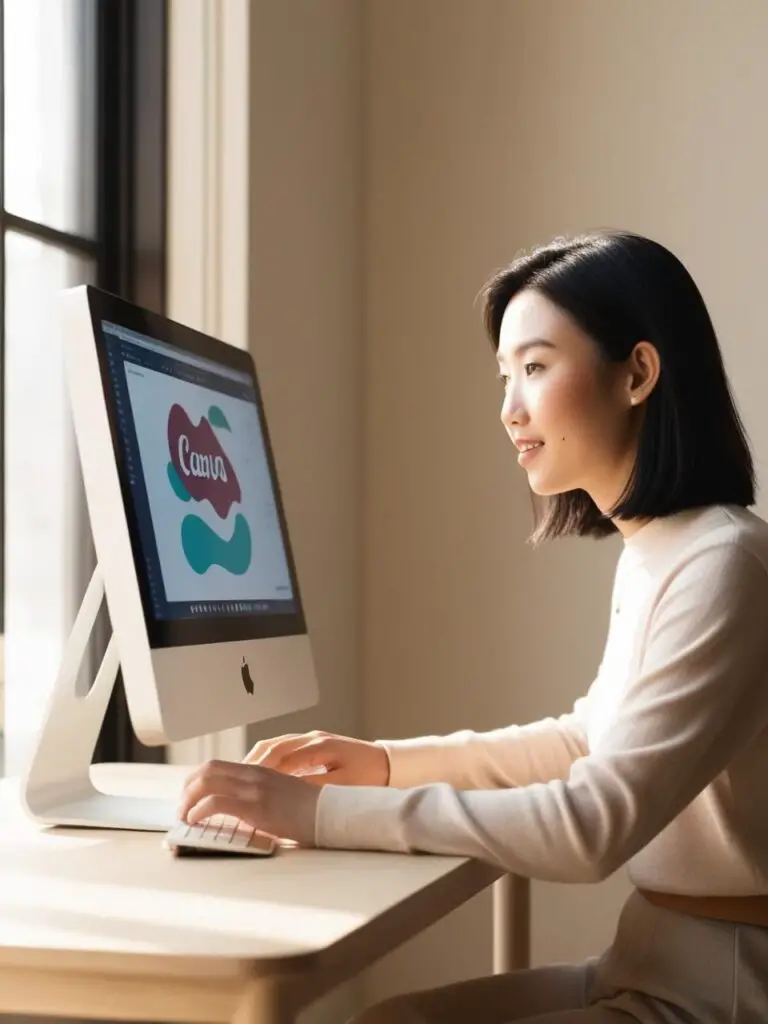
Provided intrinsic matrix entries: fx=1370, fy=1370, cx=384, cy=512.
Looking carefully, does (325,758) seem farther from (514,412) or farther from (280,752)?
(514,412)

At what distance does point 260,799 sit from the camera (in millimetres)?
1059

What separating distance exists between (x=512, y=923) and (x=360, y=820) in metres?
0.55

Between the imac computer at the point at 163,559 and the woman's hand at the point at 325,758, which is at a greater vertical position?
the imac computer at the point at 163,559

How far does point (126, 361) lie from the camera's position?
1.21 metres

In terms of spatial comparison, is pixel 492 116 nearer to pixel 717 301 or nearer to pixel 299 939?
pixel 717 301

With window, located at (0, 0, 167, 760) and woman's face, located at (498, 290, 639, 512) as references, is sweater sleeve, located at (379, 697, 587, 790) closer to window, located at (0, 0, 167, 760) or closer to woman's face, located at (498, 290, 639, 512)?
woman's face, located at (498, 290, 639, 512)

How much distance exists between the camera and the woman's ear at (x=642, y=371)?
125 centimetres

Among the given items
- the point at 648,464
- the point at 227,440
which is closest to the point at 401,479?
the point at 227,440

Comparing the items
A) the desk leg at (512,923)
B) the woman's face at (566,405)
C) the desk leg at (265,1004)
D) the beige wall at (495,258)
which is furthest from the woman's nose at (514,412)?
the beige wall at (495,258)

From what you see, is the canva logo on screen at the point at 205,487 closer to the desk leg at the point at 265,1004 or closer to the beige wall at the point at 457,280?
the desk leg at the point at 265,1004

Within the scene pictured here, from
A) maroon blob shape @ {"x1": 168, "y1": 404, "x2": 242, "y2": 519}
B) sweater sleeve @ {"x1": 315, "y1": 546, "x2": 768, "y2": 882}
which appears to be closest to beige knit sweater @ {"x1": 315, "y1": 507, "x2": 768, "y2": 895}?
sweater sleeve @ {"x1": 315, "y1": 546, "x2": 768, "y2": 882}

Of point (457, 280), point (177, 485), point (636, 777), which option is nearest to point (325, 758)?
point (177, 485)

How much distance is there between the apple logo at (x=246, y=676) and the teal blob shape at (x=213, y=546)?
3.8 inches

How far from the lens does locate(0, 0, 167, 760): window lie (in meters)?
1.80
